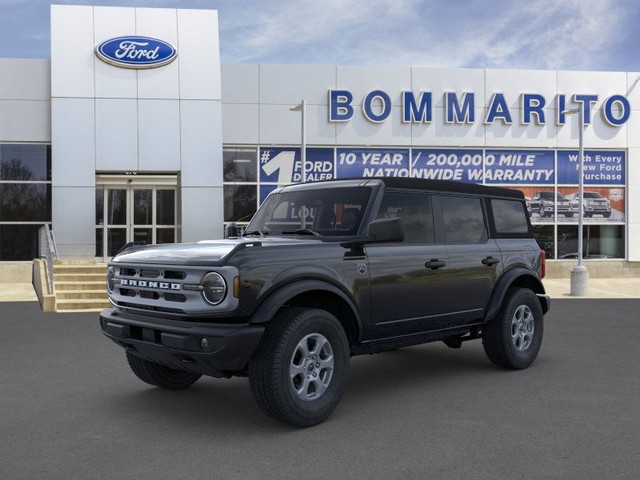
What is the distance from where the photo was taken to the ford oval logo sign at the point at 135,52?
59.0 ft

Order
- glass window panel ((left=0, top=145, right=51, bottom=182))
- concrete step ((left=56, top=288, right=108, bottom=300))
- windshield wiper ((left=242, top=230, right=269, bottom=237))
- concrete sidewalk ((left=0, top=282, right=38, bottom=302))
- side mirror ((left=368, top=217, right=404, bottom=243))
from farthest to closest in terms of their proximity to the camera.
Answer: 1. glass window panel ((left=0, top=145, right=51, bottom=182))
2. concrete sidewalk ((left=0, top=282, right=38, bottom=302))
3. concrete step ((left=56, top=288, right=108, bottom=300))
4. windshield wiper ((left=242, top=230, right=269, bottom=237))
5. side mirror ((left=368, top=217, right=404, bottom=243))

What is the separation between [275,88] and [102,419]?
609 inches

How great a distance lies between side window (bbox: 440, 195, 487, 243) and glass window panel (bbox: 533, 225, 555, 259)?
15.1 metres

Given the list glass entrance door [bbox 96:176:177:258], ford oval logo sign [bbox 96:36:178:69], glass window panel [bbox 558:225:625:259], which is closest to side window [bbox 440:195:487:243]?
ford oval logo sign [bbox 96:36:178:69]

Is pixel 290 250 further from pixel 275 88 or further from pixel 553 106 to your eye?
pixel 553 106

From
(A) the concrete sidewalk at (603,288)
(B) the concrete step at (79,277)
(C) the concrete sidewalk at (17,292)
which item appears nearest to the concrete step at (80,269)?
(B) the concrete step at (79,277)

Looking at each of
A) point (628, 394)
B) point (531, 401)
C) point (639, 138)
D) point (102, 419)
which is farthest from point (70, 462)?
point (639, 138)

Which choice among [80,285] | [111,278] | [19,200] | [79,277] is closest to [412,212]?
[111,278]

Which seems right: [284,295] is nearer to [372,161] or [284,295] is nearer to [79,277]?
[79,277]

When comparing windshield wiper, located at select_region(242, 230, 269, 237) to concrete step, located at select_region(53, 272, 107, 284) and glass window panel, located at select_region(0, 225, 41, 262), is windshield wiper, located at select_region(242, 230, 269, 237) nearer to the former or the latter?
concrete step, located at select_region(53, 272, 107, 284)

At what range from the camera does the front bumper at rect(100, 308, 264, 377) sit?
4.42m

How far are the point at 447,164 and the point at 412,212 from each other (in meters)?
14.9

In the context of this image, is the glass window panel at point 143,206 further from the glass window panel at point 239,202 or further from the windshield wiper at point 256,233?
the windshield wiper at point 256,233

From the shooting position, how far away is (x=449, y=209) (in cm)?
636
